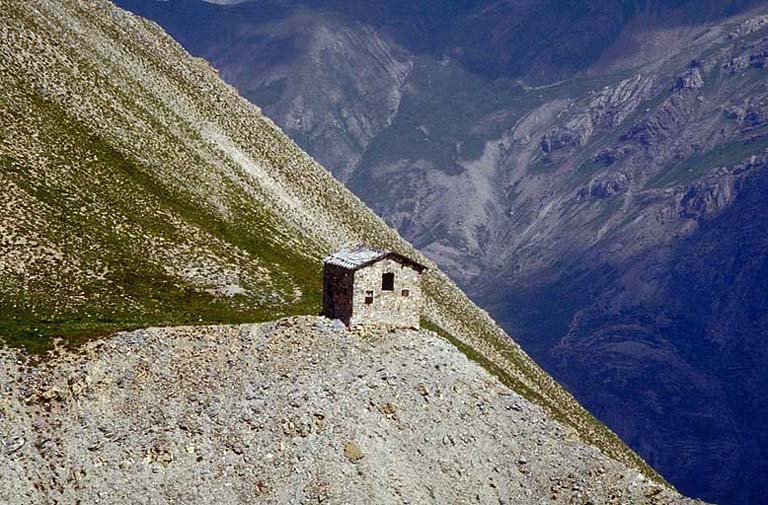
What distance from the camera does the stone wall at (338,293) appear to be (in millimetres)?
81500

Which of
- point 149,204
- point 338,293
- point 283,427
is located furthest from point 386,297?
point 149,204

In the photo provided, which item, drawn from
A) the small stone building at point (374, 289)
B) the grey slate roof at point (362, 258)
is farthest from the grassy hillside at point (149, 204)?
the grey slate roof at point (362, 258)

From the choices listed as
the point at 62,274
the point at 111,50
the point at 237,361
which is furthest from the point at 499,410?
the point at 111,50

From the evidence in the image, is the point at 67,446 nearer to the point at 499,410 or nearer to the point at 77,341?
the point at 77,341

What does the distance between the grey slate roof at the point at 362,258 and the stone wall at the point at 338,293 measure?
1.12 ft

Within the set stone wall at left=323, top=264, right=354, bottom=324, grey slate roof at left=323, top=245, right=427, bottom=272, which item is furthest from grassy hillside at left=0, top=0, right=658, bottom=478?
grey slate roof at left=323, top=245, right=427, bottom=272

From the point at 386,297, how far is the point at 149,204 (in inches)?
1661

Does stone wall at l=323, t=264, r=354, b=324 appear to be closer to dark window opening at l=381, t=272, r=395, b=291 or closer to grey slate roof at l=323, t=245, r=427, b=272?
grey slate roof at l=323, t=245, r=427, b=272

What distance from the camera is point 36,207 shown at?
362 feet

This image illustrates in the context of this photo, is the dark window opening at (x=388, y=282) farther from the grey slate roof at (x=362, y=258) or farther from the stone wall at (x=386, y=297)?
the grey slate roof at (x=362, y=258)

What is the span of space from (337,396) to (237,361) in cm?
488

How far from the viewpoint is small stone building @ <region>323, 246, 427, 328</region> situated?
8125 centimetres

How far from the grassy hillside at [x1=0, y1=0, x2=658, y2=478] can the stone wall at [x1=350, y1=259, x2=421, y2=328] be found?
467 inches

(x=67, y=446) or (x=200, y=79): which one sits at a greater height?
→ (x=200, y=79)
